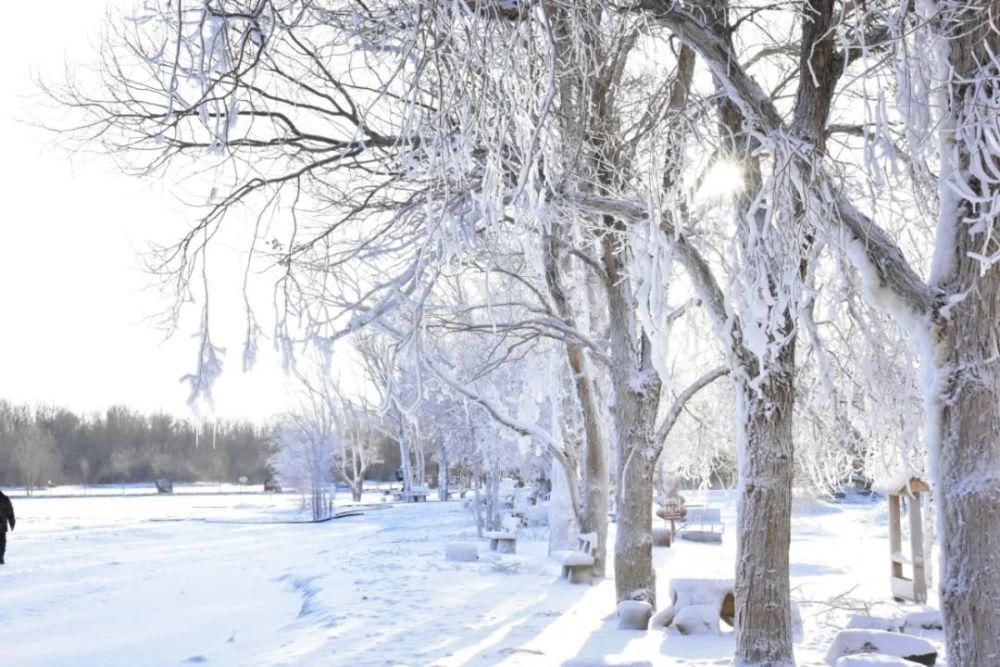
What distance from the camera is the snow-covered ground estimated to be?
796cm

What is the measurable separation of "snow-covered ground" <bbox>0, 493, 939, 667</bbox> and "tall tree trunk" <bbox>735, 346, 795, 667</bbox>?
1013 millimetres

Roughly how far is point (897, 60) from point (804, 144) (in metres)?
0.70

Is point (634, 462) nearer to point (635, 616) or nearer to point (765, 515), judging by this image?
point (635, 616)

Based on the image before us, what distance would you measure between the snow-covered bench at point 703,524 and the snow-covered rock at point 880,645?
16856 mm

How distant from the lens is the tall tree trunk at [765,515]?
5945mm

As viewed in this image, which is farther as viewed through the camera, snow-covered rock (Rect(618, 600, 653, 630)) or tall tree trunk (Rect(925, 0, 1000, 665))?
snow-covered rock (Rect(618, 600, 653, 630))

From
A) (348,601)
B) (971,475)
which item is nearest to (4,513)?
(348,601)

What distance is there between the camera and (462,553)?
15.6m

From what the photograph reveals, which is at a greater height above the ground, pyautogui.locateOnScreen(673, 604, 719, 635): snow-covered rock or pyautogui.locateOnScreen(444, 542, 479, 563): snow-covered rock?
pyautogui.locateOnScreen(673, 604, 719, 635): snow-covered rock

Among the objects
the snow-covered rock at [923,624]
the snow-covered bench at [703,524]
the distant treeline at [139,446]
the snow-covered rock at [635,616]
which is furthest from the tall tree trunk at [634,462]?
the distant treeline at [139,446]

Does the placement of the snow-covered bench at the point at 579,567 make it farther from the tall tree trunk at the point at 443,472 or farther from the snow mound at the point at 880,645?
the tall tree trunk at the point at 443,472

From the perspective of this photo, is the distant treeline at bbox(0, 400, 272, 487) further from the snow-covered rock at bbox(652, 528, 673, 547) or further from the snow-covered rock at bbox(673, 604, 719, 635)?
the snow-covered rock at bbox(673, 604, 719, 635)

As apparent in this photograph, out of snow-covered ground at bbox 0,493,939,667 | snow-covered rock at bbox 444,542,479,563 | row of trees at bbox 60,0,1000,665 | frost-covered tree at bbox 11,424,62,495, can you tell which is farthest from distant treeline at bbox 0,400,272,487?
row of trees at bbox 60,0,1000,665

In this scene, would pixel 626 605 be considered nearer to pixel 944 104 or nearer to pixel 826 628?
pixel 826 628
